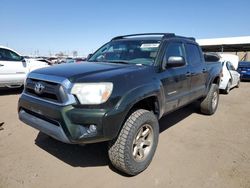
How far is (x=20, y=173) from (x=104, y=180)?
117 cm

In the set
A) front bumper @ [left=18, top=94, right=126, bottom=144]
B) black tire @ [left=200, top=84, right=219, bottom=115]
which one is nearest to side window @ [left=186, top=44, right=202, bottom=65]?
black tire @ [left=200, top=84, right=219, bottom=115]

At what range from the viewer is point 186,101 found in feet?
15.6

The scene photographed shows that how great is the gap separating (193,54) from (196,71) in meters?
0.44

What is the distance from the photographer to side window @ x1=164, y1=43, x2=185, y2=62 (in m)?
4.09

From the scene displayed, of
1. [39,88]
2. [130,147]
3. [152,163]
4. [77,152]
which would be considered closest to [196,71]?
[152,163]

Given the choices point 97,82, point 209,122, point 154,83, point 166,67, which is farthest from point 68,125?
point 209,122

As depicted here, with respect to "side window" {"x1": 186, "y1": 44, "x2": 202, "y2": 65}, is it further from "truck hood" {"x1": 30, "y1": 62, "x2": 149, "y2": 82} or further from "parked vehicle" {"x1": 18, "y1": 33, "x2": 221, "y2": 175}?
"truck hood" {"x1": 30, "y1": 62, "x2": 149, "y2": 82}

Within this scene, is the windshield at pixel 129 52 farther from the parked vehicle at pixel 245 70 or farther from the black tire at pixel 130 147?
the parked vehicle at pixel 245 70

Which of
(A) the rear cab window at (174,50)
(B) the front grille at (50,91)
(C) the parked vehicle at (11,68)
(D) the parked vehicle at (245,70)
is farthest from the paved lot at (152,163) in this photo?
(D) the parked vehicle at (245,70)

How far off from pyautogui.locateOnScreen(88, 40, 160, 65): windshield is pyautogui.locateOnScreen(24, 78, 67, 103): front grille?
1.40 m

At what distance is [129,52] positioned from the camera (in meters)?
4.22

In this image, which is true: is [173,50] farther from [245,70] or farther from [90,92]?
[245,70]

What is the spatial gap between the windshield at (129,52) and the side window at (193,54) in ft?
3.89

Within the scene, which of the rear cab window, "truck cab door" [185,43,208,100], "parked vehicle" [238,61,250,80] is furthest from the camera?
"parked vehicle" [238,61,250,80]
